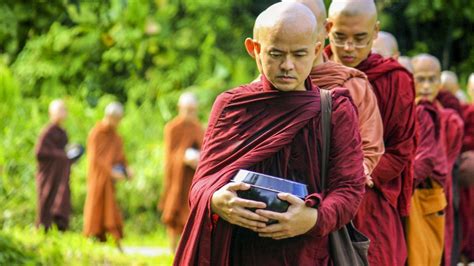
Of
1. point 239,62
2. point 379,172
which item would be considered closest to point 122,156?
point 239,62

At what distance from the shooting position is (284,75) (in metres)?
4.50

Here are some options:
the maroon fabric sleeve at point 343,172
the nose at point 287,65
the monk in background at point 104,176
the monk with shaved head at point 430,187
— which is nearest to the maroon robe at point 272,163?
the maroon fabric sleeve at point 343,172

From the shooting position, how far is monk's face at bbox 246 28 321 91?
14.7ft

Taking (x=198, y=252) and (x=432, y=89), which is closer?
(x=198, y=252)

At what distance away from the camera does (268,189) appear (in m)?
4.32

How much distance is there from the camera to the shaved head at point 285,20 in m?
4.50

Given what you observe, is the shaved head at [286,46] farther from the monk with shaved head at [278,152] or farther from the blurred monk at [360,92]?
the blurred monk at [360,92]

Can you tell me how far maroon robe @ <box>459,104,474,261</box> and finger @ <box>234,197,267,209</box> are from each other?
6084 millimetres

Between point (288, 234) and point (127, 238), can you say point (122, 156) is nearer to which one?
point (127, 238)

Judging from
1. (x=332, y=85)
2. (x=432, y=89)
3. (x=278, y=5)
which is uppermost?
(x=278, y=5)

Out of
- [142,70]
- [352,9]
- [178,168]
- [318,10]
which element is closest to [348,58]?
[352,9]

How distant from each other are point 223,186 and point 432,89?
4.30 metres

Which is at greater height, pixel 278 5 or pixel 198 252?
pixel 278 5

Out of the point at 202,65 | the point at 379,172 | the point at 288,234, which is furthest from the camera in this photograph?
the point at 202,65
